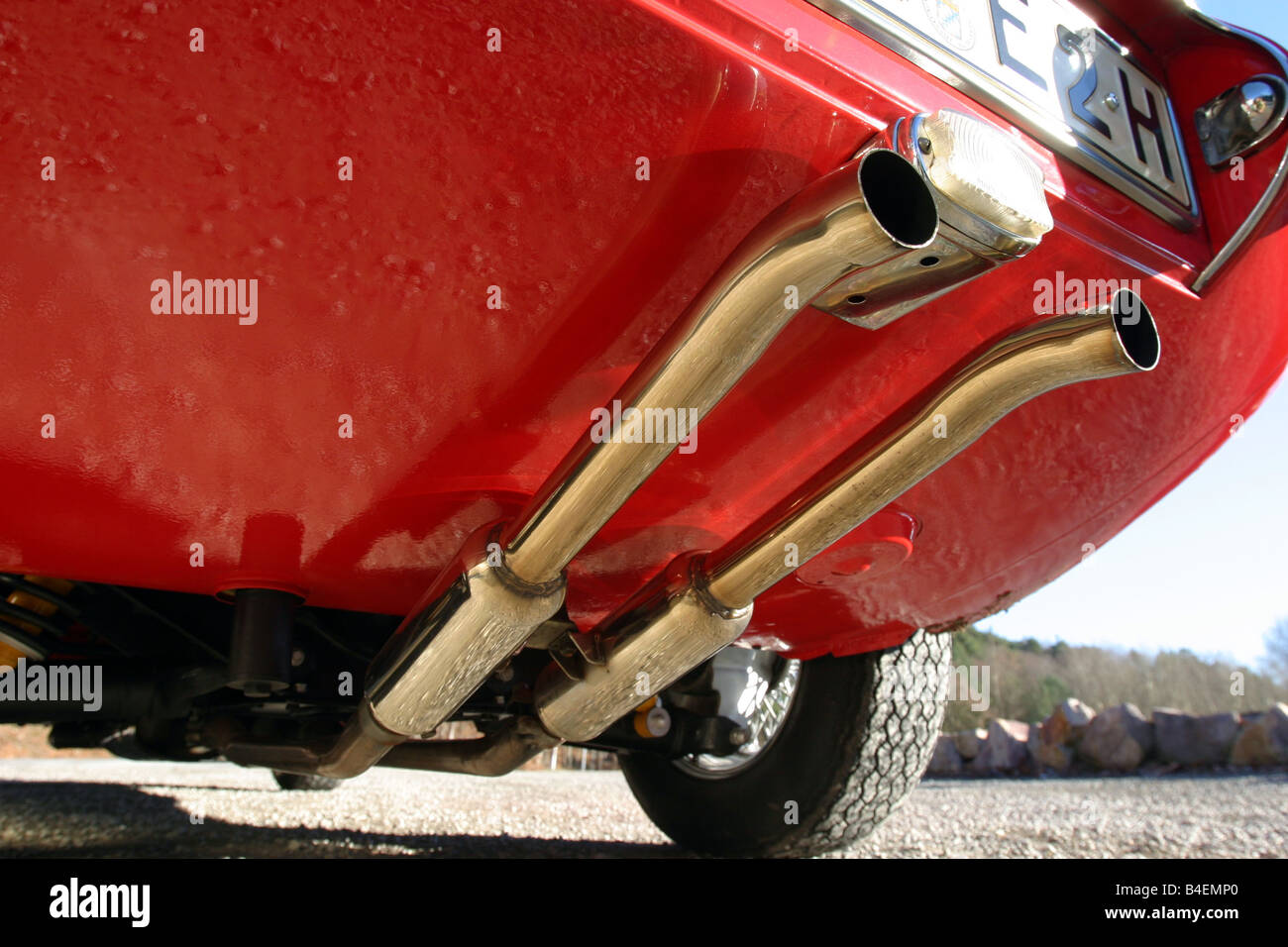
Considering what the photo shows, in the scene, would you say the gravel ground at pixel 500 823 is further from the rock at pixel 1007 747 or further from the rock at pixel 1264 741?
the rock at pixel 1007 747

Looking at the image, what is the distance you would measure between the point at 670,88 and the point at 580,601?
75 cm

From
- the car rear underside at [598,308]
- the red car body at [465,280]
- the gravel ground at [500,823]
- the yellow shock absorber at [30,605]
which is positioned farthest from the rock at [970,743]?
the yellow shock absorber at [30,605]

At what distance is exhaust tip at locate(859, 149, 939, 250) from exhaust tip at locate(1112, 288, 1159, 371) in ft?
0.63

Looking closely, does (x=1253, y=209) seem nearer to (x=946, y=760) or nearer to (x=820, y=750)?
(x=820, y=750)

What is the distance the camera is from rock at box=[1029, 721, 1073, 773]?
308 inches

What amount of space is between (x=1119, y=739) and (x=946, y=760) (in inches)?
75.6

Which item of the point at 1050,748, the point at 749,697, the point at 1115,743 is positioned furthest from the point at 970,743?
the point at 749,697

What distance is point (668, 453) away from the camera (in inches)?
30.1

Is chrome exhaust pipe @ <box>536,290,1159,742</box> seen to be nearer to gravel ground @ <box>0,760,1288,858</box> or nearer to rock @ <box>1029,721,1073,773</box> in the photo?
gravel ground @ <box>0,760,1288,858</box>

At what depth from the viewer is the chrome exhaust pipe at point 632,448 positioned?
0.61m

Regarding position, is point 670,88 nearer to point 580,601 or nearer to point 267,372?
point 267,372

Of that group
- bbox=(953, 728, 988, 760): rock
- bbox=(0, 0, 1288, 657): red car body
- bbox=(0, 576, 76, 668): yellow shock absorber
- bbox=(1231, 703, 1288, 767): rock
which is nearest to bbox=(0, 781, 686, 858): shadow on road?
bbox=(0, 576, 76, 668): yellow shock absorber

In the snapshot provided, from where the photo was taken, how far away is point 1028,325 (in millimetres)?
762
